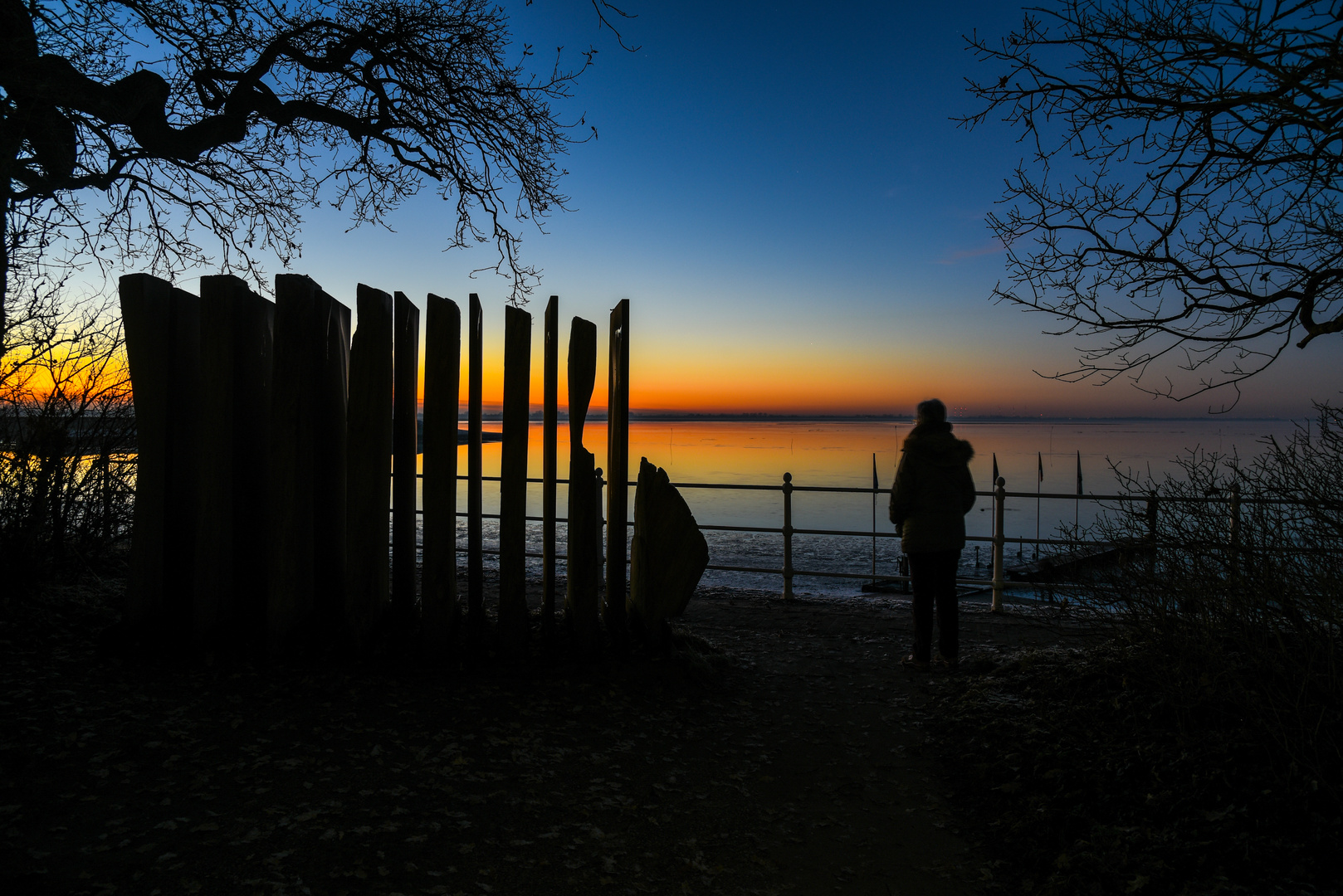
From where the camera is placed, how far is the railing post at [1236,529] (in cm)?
321

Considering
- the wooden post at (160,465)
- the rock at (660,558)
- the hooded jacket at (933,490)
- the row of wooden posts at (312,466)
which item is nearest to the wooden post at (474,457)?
the row of wooden posts at (312,466)

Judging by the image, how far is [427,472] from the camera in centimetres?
447

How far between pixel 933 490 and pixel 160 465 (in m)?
4.86

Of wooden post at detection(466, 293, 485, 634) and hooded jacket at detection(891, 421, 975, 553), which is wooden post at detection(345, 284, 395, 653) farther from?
hooded jacket at detection(891, 421, 975, 553)

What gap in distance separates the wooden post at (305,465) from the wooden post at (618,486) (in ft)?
5.44

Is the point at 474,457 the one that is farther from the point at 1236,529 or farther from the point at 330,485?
the point at 1236,529

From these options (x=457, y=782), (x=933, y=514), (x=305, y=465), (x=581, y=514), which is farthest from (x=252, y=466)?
(x=933, y=514)

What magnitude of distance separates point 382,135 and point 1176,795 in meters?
7.97

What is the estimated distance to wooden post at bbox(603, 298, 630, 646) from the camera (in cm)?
480

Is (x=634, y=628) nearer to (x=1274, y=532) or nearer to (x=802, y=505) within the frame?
(x=1274, y=532)

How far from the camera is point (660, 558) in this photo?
4.84 meters

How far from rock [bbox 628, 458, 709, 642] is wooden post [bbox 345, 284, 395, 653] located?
5.37 feet

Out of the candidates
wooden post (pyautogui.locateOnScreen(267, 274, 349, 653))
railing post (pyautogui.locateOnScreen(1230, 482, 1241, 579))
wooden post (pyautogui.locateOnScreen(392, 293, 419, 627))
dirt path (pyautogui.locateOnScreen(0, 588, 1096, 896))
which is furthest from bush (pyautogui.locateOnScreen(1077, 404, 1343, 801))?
wooden post (pyautogui.locateOnScreen(267, 274, 349, 653))

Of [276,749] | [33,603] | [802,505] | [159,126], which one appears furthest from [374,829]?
[802,505]
